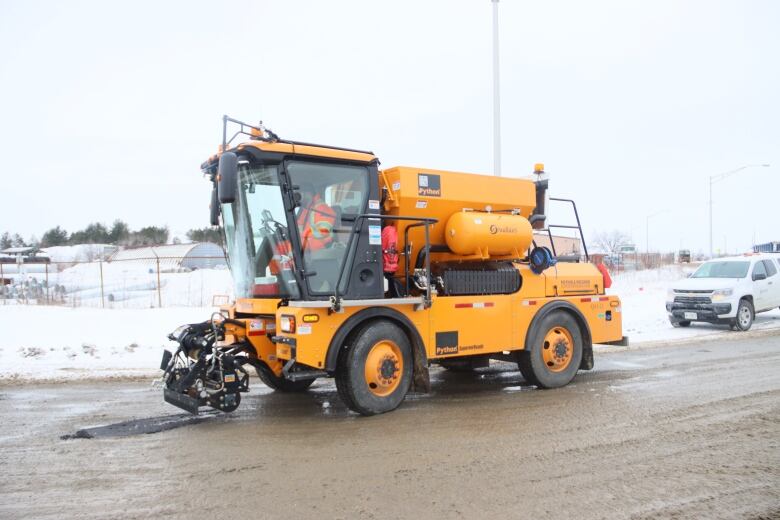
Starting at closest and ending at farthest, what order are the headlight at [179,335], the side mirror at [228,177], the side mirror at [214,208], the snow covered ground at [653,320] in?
the side mirror at [228,177] < the headlight at [179,335] < the side mirror at [214,208] < the snow covered ground at [653,320]

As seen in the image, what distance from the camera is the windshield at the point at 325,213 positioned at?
635cm

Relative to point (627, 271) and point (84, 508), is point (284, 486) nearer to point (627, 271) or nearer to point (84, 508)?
point (84, 508)

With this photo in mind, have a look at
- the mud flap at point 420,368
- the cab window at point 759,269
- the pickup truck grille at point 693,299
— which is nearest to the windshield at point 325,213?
the mud flap at point 420,368

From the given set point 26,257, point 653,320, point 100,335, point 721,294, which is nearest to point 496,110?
point 721,294

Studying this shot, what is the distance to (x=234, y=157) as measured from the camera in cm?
576

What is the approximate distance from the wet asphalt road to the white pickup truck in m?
6.87

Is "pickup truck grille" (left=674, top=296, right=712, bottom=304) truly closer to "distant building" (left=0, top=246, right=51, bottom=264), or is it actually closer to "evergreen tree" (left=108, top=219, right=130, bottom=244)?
"distant building" (left=0, top=246, right=51, bottom=264)

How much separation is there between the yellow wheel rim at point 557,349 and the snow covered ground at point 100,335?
509cm

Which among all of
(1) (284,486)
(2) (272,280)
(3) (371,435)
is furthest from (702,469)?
(2) (272,280)

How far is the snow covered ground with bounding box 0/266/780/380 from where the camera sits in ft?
31.4

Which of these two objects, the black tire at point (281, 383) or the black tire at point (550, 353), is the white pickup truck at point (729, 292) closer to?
the black tire at point (550, 353)

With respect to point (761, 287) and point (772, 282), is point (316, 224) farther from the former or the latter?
point (772, 282)

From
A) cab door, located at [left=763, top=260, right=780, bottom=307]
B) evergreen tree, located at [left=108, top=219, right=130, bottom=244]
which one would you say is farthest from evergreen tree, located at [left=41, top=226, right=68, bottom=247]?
cab door, located at [left=763, top=260, right=780, bottom=307]

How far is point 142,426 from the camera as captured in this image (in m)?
6.05
